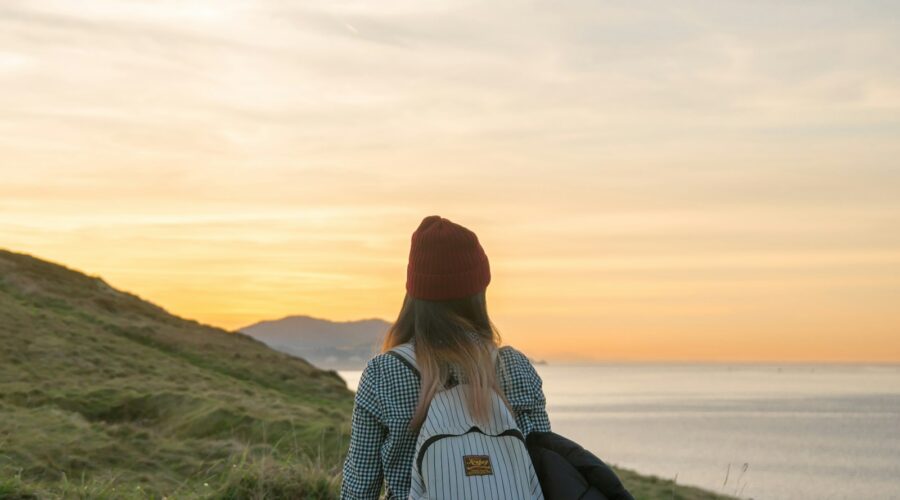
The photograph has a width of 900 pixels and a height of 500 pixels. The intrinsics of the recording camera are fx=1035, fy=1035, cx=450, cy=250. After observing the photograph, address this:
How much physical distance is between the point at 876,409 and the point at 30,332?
603ft

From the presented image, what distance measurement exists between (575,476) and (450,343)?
27.0 inches

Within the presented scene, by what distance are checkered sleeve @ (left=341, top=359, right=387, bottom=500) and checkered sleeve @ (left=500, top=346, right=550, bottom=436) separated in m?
0.51

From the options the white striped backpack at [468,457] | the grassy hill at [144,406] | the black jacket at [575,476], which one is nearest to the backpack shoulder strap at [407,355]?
the white striped backpack at [468,457]

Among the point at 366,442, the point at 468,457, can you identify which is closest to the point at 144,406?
the point at 366,442

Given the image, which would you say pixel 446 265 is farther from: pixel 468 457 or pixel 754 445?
pixel 754 445

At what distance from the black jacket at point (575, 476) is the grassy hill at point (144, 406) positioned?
5.44 metres

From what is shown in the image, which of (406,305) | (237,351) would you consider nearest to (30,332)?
(237,351)

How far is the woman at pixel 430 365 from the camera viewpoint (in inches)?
155

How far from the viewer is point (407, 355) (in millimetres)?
4020

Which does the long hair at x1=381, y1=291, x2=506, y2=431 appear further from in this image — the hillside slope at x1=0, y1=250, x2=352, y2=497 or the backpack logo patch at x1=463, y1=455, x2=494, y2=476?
the hillside slope at x1=0, y1=250, x2=352, y2=497

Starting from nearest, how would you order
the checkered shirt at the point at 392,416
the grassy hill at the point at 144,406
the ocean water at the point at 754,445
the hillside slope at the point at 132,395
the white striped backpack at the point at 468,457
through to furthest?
the white striped backpack at the point at 468,457 → the checkered shirt at the point at 392,416 → the grassy hill at the point at 144,406 → the hillside slope at the point at 132,395 → the ocean water at the point at 754,445

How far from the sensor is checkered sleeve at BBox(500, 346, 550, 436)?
13.4 ft

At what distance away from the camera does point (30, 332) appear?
77.8 ft

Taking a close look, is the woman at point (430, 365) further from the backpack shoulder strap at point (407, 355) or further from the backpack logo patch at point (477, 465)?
the backpack logo patch at point (477, 465)
